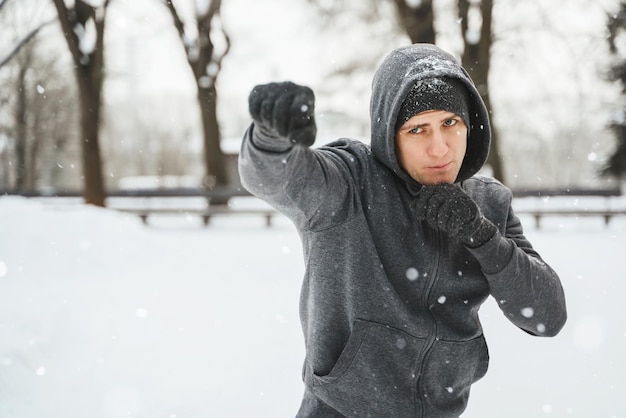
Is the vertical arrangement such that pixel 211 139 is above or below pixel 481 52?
below

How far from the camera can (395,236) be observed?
1664 mm

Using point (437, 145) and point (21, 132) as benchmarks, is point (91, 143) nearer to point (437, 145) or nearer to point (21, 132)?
point (437, 145)

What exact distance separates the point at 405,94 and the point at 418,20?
916 centimetres

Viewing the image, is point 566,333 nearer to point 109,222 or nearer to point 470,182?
point 470,182

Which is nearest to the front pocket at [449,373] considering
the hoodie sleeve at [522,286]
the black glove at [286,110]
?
the hoodie sleeve at [522,286]

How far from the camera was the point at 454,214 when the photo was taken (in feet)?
5.02

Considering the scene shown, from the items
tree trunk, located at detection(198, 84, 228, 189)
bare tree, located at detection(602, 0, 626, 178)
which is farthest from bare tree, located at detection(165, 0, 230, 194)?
bare tree, located at detection(602, 0, 626, 178)

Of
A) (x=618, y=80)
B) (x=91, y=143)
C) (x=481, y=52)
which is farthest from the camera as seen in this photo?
(x=618, y=80)

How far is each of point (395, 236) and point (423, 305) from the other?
241 mm

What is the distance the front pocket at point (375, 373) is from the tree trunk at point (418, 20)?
346 inches

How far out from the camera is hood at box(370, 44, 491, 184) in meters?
1.67

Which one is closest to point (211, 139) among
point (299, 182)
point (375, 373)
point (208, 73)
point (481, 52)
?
point (208, 73)

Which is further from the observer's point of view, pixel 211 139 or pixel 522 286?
pixel 211 139

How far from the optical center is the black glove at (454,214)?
153 cm
